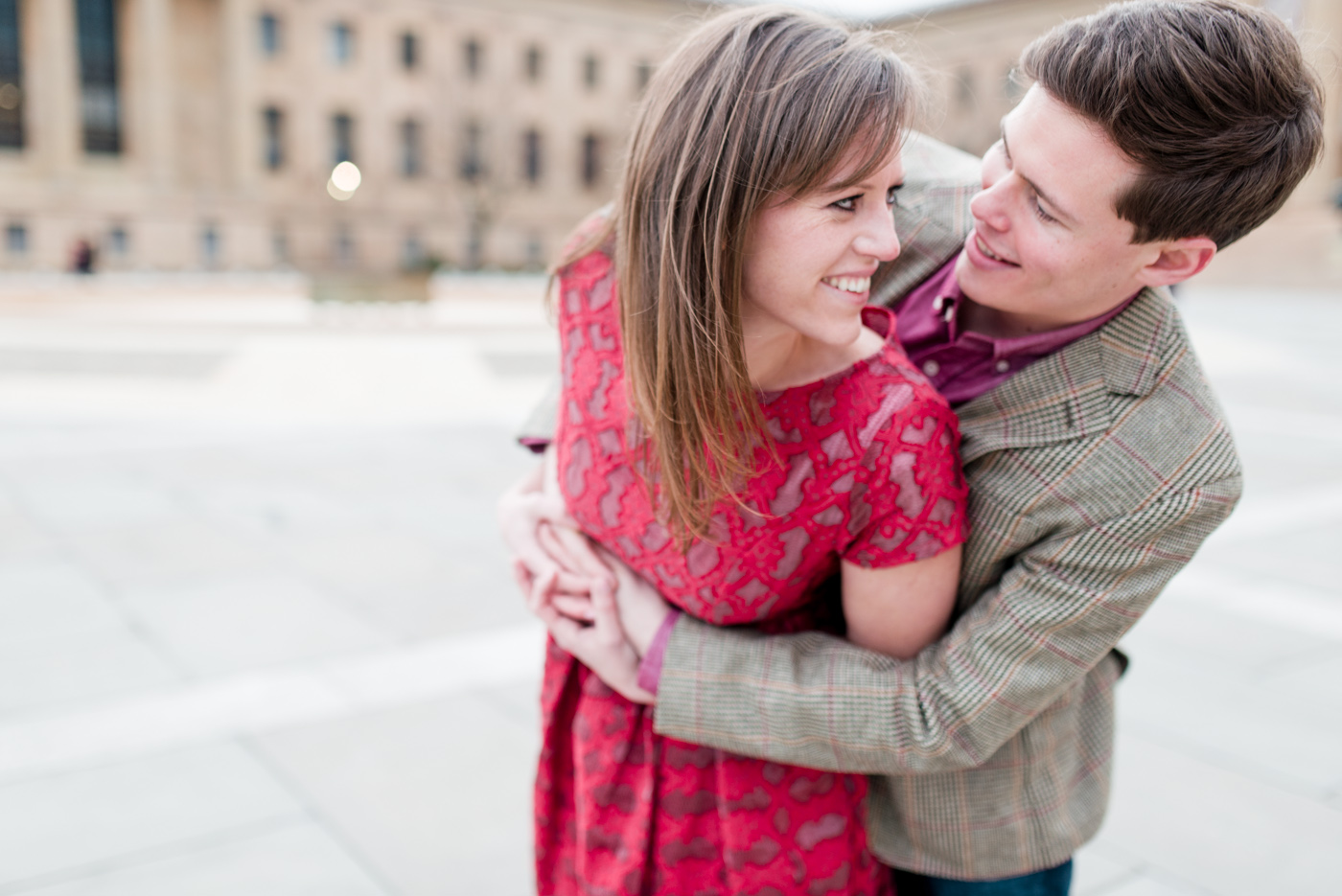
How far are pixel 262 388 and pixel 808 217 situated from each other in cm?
1055

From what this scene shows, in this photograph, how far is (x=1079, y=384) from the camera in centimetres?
143

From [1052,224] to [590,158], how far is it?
175 feet

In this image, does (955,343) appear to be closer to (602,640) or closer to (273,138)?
(602,640)

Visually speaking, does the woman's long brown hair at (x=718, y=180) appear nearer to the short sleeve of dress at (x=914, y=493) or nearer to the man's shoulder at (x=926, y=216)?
the short sleeve of dress at (x=914, y=493)

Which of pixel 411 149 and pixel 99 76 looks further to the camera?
pixel 411 149

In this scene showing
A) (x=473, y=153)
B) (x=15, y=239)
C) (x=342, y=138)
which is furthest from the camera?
(x=473, y=153)

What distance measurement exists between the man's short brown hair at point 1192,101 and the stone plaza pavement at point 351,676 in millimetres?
2158

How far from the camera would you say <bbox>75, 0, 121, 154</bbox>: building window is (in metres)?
40.9

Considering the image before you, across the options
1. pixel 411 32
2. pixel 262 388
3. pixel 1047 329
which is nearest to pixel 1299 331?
pixel 262 388

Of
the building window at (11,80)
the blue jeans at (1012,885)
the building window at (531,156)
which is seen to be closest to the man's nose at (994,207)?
the blue jeans at (1012,885)

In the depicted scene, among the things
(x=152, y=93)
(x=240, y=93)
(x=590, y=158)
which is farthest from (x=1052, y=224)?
(x=590, y=158)

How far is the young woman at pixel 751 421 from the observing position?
1305mm

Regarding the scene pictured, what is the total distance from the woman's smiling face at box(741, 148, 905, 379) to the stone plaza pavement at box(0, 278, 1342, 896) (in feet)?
6.89

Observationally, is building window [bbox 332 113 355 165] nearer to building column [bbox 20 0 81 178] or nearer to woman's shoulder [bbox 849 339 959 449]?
building column [bbox 20 0 81 178]
